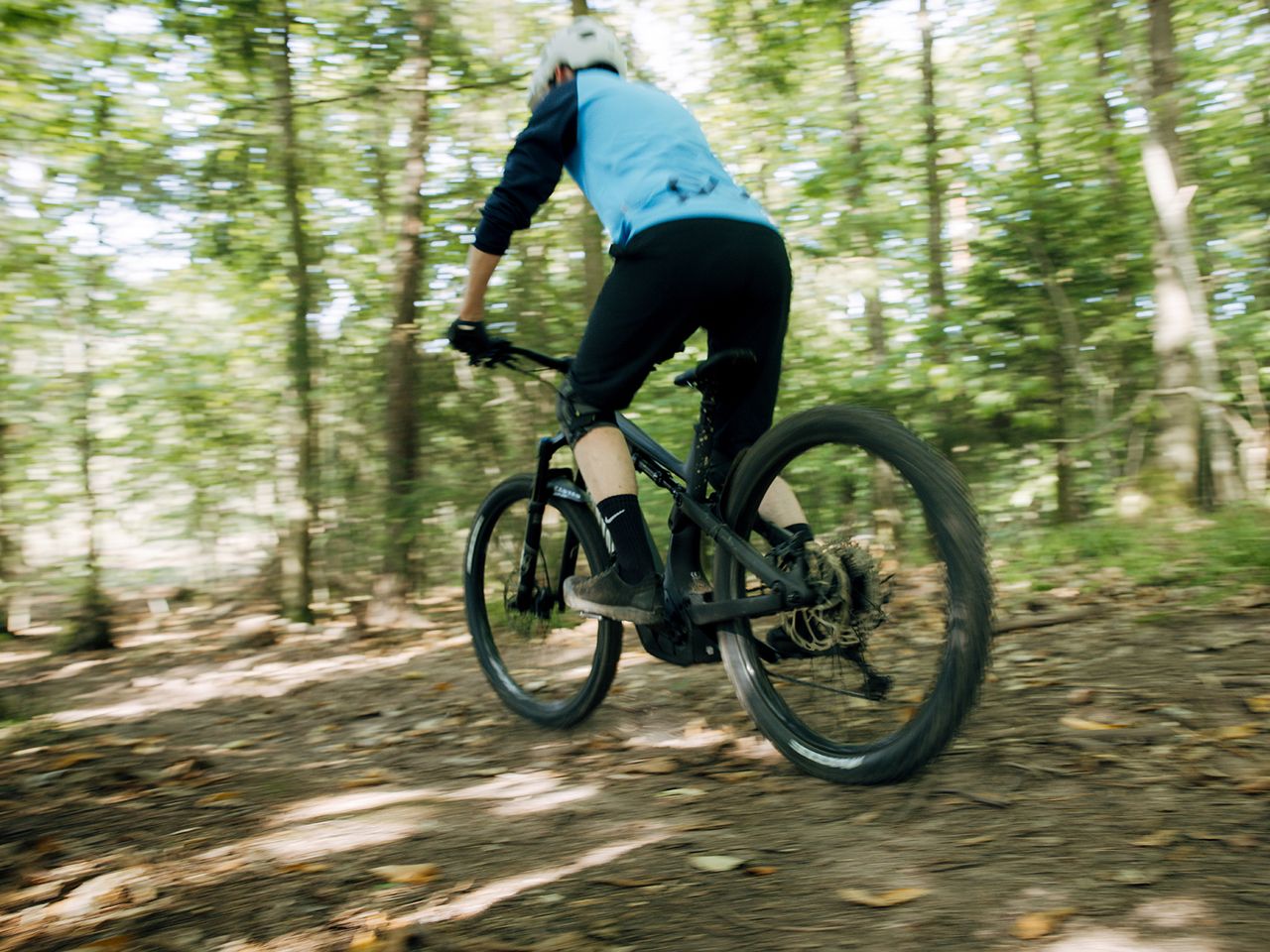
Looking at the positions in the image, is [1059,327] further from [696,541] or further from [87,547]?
[87,547]

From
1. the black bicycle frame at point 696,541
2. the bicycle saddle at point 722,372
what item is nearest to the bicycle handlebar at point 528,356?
the black bicycle frame at point 696,541

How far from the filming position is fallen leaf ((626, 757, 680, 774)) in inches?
110

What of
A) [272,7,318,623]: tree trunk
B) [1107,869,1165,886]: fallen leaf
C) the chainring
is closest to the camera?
[1107,869,1165,886]: fallen leaf

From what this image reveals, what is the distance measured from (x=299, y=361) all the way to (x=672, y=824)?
16.8 feet

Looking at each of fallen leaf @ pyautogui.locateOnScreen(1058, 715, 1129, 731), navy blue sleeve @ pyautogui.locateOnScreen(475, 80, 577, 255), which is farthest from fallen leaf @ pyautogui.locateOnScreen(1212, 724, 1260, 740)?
navy blue sleeve @ pyautogui.locateOnScreen(475, 80, 577, 255)

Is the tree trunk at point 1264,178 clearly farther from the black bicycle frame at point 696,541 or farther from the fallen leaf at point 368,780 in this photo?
the fallen leaf at point 368,780

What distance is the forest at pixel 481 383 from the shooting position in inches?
111

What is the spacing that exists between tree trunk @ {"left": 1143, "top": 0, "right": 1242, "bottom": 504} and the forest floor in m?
2.91

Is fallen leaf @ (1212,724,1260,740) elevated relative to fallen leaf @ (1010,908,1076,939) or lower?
elevated

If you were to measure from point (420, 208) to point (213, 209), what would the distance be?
1.63 meters

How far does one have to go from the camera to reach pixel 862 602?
2.42 m

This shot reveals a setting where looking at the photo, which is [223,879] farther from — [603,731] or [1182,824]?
[1182,824]

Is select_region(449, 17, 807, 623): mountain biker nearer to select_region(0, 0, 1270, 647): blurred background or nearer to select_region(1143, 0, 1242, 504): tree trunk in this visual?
select_region(0, 0, 1270, 647): blurred background

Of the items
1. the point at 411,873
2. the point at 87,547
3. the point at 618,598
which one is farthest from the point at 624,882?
the point at 87,547
